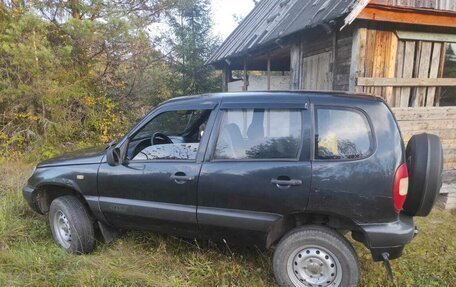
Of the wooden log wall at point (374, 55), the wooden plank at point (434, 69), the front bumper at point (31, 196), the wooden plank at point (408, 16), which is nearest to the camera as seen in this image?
the front bumper at point (31, 196)

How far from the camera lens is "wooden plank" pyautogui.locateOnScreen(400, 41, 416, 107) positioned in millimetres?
5836

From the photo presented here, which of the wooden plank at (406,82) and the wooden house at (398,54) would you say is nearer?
the wooden house at (398,54)

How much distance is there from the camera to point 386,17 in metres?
5.32

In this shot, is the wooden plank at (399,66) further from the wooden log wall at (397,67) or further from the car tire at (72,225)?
the car tire at (72,225)

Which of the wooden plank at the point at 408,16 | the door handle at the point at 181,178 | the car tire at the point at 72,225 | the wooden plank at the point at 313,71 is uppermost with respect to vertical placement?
the wooden plank at the point at 408,16

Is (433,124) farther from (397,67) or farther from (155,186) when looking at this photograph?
(155,186)

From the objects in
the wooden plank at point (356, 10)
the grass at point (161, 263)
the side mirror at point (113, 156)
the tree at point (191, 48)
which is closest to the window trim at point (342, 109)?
the grass at point (161, 263)

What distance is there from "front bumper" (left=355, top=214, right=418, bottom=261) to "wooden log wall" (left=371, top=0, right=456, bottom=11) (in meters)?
3.72

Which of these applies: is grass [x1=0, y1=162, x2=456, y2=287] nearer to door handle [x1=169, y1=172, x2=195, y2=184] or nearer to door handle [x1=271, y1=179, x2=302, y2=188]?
door handle [x1=169, y1=172, x2=195, y2=184]

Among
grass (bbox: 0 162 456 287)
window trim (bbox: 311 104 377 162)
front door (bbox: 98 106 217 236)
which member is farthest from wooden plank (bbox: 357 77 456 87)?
front door (bbox: 98 106 217 236)

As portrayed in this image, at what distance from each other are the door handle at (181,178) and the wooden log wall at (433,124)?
13.1 ft

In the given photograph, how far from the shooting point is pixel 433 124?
5.92m

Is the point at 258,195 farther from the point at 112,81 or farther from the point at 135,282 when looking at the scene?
the point at 112,81

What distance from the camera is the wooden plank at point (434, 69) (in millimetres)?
5965
